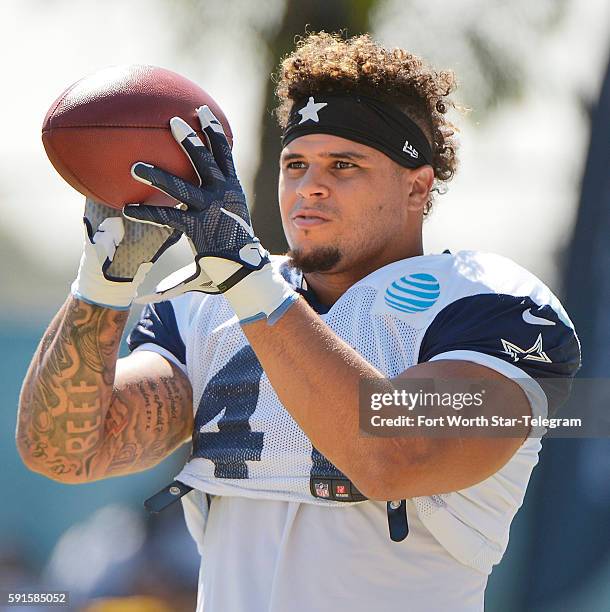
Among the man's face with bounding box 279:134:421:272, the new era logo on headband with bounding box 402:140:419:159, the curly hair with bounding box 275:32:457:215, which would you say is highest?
the curly hair with bounding box 275:32:457:215

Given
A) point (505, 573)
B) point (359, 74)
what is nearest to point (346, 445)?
point (359, 74)

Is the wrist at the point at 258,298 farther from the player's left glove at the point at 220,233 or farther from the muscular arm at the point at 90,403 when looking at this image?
the muscular arm at the point at 90,403

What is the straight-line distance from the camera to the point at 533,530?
5.32m

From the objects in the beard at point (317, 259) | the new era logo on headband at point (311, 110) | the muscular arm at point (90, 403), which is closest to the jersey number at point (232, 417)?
the muscular arm at point (90, 403)

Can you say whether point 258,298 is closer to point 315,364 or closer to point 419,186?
point 315,364

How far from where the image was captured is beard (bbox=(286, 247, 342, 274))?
276cm

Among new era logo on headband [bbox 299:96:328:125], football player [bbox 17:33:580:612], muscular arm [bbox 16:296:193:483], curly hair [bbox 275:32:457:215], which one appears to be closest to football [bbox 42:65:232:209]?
football player [bbox 17:33:580:612]

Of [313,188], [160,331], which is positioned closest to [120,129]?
[313,188]

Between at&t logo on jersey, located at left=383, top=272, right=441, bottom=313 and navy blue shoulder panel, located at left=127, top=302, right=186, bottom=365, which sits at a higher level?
at&t logo on jersey, located at left=383, top=272, right=441, bottom=313

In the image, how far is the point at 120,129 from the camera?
2.34m

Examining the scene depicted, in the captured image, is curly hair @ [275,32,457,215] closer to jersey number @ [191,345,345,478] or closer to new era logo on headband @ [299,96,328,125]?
new era logo on headband @ [299,96,328,125]

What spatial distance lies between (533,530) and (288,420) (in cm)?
308

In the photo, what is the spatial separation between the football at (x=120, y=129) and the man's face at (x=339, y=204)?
1.20 ft

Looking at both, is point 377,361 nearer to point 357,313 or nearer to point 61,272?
point 357,313
